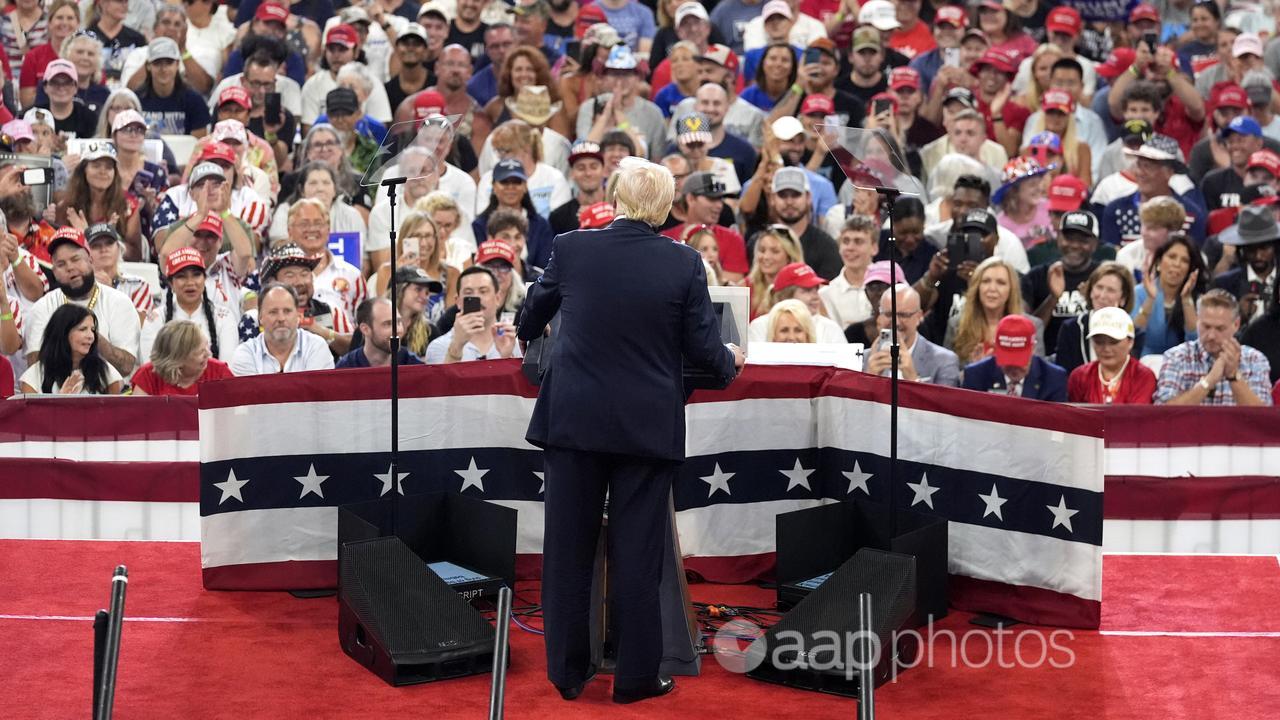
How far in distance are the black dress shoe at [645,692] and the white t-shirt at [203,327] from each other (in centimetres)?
501

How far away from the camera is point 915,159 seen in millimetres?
13680

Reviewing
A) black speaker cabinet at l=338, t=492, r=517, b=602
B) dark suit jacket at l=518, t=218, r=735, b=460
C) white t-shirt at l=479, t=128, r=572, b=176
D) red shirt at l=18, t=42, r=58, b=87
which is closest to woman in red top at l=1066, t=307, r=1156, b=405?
black speaker cabinet at l=338, t=492, r=517, b=602

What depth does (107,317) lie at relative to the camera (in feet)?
35.0

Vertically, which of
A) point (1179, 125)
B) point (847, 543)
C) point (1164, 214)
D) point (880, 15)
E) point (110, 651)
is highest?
point (880, 15)

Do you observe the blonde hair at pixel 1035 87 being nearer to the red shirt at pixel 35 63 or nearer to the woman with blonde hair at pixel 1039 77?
the woman with blonde hair at pixel 1039 77

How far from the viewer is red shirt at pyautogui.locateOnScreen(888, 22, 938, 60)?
15.9 metres

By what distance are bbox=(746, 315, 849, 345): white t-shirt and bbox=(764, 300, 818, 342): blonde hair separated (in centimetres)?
8

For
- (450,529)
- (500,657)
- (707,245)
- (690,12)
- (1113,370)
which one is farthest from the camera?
(690,12)

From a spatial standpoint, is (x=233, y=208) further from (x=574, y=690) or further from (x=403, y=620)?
(x=574, y=690)

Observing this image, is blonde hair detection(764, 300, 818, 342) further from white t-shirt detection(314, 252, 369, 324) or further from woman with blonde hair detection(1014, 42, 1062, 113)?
woman with blonde hair detection(1014, 42, 1062, 113)

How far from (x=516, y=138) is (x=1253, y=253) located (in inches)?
201

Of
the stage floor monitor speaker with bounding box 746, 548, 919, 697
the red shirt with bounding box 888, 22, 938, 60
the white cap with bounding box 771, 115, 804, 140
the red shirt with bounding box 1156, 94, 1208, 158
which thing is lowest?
the stage floor monitor speaker with bounding box 746, 548, 919, 697

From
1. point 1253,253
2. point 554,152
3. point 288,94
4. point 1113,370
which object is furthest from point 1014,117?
point 288,94

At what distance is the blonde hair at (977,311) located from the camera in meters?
10.6
